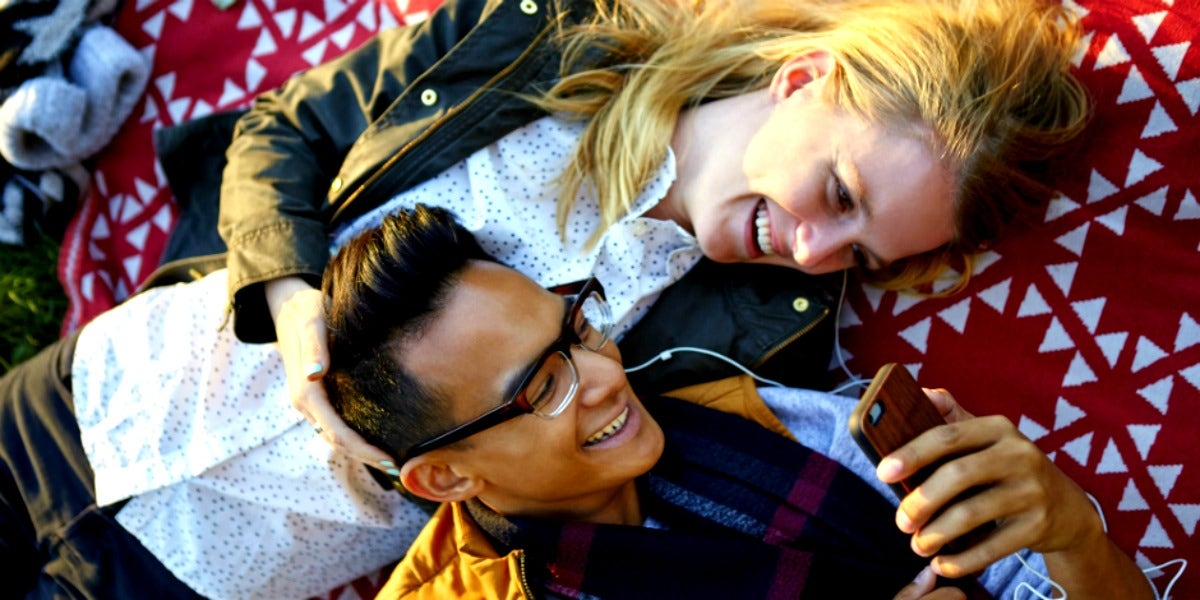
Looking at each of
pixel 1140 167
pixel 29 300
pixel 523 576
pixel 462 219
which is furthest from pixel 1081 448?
pixel 29 300

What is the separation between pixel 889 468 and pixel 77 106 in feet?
8.47

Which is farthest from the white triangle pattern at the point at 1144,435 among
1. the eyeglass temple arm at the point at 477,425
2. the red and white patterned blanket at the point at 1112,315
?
the eyeglass temple arm at the point at 477,425

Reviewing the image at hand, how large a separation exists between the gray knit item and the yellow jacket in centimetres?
172

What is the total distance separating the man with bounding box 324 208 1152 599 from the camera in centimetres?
171

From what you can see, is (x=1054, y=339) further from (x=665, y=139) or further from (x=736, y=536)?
(x=665, y=139)

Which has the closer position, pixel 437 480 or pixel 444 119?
pixel 437 480

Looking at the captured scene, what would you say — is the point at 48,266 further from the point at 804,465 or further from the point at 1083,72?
the point at 1083,72

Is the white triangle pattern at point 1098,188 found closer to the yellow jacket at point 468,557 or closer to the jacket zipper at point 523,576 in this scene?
the yellow jacket at point 468,557

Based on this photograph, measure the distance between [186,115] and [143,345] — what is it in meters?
0.97

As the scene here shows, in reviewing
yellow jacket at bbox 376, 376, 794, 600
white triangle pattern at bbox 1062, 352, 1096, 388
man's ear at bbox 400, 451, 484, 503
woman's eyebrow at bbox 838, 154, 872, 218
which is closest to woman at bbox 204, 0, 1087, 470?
A: woman's eyebrow at bbox 838, 154, 872, 218

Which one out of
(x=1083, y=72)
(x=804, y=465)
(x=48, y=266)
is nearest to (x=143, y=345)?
(x=48, y=266)

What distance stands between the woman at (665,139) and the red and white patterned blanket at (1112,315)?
0.11 m

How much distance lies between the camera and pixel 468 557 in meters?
2.03

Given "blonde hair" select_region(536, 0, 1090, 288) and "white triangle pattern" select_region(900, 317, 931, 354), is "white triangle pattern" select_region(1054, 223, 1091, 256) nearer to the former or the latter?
"blonde hair" select_region(536, 0, 1090, 288)
